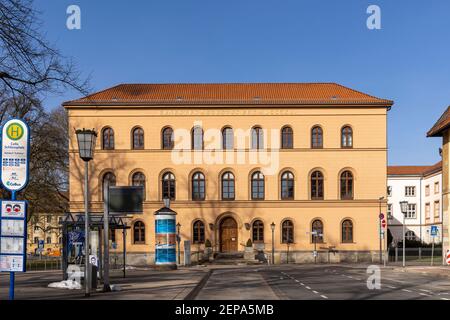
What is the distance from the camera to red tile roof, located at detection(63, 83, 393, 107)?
50500 millimetres

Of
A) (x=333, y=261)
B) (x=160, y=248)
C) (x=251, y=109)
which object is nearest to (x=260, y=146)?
(x=251, y=109)

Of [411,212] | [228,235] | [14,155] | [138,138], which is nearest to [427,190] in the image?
[411,212]

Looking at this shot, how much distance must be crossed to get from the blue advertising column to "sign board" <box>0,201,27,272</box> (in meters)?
24.8

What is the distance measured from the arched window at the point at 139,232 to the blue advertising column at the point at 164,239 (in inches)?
467

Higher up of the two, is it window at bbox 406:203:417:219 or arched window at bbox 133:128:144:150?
arched window at bbox 133:128:144:150

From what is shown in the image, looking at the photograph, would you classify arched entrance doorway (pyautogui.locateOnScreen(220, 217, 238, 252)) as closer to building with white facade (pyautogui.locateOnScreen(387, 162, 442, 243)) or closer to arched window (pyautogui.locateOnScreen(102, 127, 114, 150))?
arched window (pyautogui.locateOnScreen(102, 127, 114, 150))

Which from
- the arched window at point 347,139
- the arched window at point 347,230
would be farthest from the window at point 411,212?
the arched window at point 347,139

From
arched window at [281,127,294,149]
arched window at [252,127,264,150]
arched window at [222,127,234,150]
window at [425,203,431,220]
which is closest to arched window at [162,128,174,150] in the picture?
arched window at [222,127,234,150]

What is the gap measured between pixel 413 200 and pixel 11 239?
8061 centimetres

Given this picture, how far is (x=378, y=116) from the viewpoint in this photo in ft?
167

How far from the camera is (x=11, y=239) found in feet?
45.7
